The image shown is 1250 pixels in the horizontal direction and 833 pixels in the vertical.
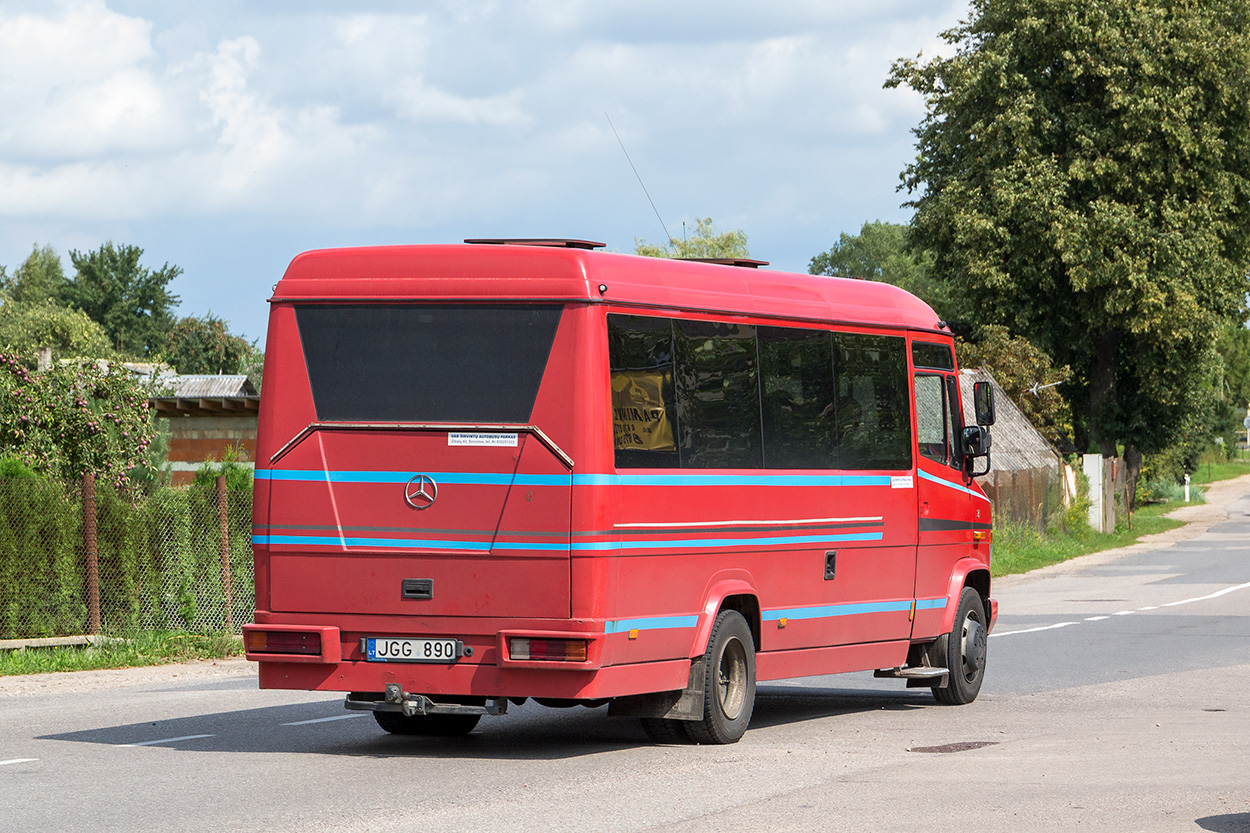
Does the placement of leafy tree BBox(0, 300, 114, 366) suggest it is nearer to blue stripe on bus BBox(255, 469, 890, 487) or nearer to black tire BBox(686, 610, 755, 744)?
blue stripe on bus BBox(255, 469, 890, 487)

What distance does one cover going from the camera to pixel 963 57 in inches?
1925

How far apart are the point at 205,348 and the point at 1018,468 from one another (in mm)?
64518

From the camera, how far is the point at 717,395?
10859 mm

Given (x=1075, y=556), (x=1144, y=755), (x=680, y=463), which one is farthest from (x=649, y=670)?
(x=1075, y=556)

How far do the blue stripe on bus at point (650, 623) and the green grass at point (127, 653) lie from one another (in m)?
8.44

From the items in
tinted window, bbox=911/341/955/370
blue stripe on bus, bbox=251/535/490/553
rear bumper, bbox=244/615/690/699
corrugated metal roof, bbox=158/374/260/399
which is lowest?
rear bumper, bbox=244/615/690/699

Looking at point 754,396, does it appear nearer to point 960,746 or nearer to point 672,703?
point 672,703

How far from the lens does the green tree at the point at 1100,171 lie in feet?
151

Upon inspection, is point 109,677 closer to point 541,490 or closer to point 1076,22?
point 541,490

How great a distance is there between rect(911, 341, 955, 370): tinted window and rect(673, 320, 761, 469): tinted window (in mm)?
2397

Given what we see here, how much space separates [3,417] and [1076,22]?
3360 cm

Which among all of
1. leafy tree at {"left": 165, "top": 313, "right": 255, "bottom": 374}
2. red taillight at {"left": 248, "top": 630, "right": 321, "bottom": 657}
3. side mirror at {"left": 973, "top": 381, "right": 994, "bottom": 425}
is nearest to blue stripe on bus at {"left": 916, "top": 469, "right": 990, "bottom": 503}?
side mirror at {"left": 973, "top": 381, "right": 994, "bottom": 425}

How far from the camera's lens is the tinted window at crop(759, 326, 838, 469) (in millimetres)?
11352

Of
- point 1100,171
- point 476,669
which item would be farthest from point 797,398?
point 1100,171
